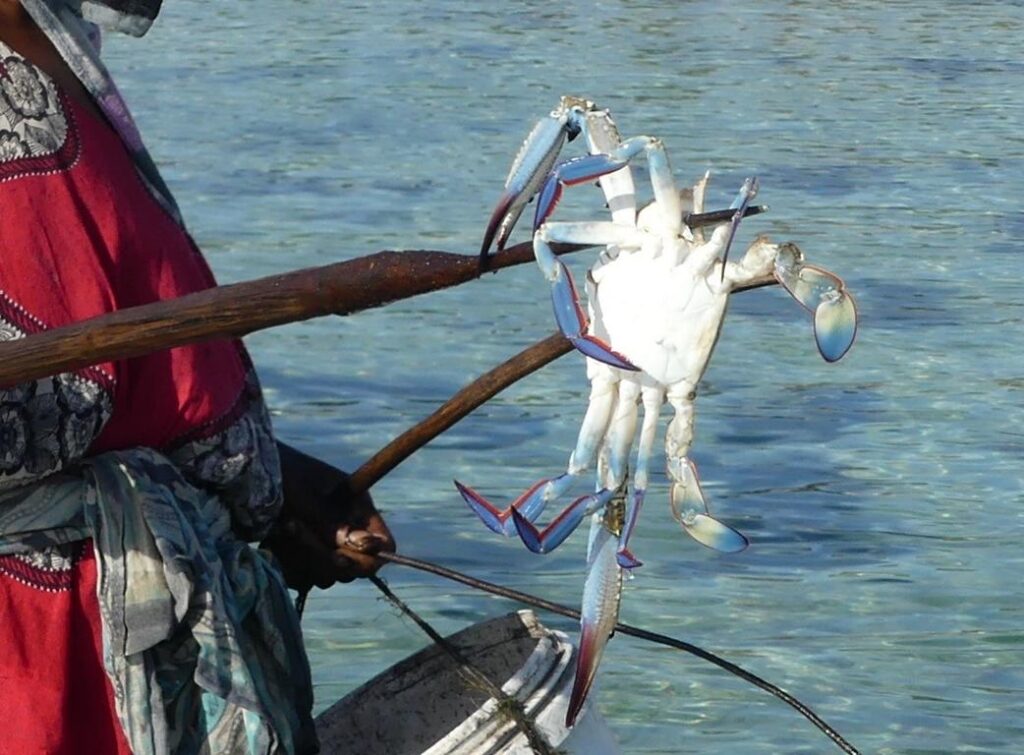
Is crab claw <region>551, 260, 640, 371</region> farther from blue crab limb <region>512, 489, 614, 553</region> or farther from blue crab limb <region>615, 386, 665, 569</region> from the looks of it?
blue crab limb <region>512, 489, 614, 553</region>

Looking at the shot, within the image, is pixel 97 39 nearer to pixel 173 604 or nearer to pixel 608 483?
pixel 173 604

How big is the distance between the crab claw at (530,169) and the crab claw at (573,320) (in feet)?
0.21

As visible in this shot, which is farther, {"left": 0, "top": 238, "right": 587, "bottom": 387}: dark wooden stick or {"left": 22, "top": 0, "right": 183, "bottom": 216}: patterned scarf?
{"left": 22, "top": 0, "right": 183, "bottom": 216}: patterned scarf

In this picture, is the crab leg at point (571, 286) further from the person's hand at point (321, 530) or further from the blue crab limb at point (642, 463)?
the person's hand at point (321, 530)

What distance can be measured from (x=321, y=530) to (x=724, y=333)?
4218 mm

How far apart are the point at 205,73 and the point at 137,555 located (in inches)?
364

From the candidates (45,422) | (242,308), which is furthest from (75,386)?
(242,308)

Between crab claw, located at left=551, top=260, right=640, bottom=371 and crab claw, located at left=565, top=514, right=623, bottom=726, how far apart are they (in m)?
0.38

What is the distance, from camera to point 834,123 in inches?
391

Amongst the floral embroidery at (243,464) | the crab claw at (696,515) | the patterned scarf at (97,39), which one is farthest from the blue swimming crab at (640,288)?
the patterned scarf at (97,39)

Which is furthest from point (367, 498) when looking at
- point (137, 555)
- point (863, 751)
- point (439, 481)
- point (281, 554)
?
point (439, 481)

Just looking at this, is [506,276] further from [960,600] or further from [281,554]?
[281,554]

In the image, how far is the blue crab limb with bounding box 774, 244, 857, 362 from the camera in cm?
184

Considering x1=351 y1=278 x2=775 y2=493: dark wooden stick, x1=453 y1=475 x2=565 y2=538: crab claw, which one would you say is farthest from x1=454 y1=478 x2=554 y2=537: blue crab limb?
x1=351 y1=278 x2=775 y2=493: dark wooden stick
